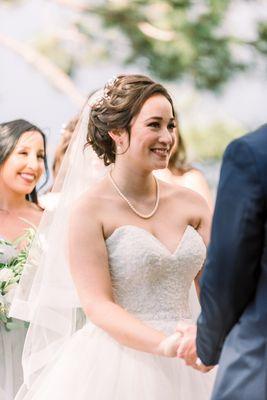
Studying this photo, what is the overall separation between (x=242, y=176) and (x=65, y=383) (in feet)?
5.10

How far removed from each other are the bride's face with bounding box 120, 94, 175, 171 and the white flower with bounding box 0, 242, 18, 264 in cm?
132

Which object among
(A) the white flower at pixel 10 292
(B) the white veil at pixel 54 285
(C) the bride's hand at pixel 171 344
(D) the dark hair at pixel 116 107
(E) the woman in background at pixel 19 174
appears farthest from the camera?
(E) the woman in background at pixel 19 174

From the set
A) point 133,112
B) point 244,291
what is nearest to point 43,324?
point 133,112

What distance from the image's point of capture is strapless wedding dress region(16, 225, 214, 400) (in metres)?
4.23

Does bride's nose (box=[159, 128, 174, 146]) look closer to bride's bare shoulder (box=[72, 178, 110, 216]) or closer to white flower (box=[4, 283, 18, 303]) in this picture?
bride's bare shoulder (box=[72, 178, 110, 216])

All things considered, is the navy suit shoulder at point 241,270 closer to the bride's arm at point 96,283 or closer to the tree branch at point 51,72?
the bride's arm at point 96,283

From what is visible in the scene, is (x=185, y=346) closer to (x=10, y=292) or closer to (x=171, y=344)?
(x=171, y=344)

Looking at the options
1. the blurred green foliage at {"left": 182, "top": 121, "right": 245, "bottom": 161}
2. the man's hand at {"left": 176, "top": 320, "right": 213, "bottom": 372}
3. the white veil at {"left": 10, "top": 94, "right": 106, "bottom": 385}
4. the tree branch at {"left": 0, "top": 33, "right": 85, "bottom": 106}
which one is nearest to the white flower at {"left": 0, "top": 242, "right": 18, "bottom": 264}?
the white veil at {"left": 10, "top": 94, "right": 106, "bottom": 385}

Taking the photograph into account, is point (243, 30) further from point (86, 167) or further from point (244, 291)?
point (244, 291)

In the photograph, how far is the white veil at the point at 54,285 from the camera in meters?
4.70

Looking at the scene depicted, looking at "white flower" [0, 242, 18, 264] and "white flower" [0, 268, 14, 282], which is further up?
"white flower" [0, 242, 18, 264]

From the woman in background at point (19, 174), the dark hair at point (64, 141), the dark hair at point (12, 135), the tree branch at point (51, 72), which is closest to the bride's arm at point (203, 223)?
the woman in background at point (19, 174)

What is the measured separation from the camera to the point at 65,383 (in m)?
4.30

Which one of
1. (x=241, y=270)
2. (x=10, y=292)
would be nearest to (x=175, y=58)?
(x=10, y=292)
